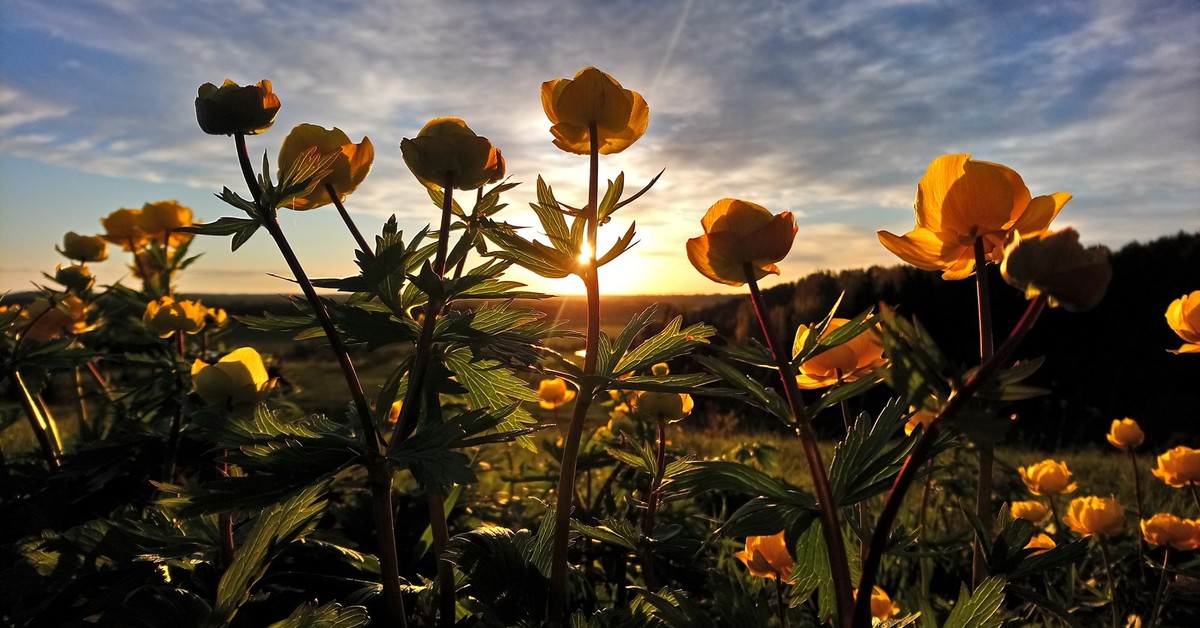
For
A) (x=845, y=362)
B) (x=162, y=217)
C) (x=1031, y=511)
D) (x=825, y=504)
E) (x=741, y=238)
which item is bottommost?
(x=1031, y=511)

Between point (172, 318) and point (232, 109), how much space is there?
3.62ft

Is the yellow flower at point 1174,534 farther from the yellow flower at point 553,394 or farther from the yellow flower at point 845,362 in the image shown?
the yellow flower at point 553,394

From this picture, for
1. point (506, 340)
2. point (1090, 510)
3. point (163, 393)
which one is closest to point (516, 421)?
point (506, 340)

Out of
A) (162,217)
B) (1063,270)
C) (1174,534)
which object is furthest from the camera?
(162,217)

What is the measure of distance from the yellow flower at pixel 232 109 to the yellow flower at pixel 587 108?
319mm

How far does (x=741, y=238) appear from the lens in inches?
28.5

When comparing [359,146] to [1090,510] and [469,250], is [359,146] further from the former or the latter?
[1090,510]

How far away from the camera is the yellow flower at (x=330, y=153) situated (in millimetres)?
857

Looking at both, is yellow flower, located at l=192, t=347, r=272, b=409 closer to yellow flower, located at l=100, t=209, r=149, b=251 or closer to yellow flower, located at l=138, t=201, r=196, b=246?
yellow flower, located at l=138, t=201, r=196, b=246

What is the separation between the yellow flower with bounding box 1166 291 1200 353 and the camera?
3.97 feet

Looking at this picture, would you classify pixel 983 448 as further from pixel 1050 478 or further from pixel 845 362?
pixel 1050 478

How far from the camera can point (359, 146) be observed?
3.02ft

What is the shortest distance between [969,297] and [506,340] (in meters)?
5.76

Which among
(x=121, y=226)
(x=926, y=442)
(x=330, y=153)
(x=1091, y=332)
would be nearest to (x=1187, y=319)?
(x=926, y=442)
